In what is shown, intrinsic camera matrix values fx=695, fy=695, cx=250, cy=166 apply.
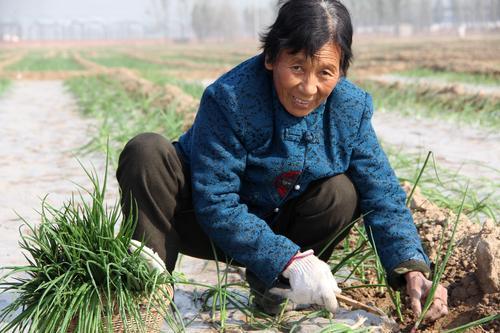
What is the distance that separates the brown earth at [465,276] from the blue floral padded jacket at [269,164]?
23cm

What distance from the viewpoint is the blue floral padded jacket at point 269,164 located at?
1.87 meters

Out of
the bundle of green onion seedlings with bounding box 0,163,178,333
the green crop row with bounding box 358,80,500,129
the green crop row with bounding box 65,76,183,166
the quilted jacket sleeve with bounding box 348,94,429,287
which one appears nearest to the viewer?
the bundle of green onion seedlings with bounding box 0,163,178,333

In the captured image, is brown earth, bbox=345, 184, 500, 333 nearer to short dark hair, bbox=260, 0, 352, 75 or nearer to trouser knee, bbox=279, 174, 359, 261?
trouser knee, bbox=279, 174, 359, 261

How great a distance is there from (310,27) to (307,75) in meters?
0.13

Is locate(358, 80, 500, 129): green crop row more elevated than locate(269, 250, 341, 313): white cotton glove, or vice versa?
locate(269, 250, 341, 313): white cotton glove

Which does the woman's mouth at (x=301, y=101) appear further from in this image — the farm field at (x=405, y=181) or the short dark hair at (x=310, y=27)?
the farm field at (x=405, y=181)

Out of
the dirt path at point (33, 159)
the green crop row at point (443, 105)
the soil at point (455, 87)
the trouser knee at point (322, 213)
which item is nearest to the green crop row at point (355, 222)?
the trouser knee at point (322, 213)

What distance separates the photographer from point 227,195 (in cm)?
188

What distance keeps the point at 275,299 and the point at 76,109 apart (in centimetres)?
719

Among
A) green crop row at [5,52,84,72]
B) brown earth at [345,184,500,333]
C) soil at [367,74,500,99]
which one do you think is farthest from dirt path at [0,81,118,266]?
green crop row at [5,52,84,72]

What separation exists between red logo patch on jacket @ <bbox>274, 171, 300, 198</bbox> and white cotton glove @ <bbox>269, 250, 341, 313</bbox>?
0.26 meters

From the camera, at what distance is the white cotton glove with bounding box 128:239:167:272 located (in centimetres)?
180

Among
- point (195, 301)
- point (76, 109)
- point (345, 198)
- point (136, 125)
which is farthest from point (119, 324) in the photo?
point (76, 109)

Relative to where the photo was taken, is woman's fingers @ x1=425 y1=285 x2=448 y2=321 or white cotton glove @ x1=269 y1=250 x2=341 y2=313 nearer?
white cotton glove @ x1=269 y1=250 x2=341 y2=313
